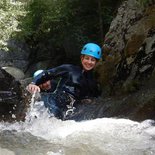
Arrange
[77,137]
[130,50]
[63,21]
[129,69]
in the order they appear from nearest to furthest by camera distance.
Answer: [77,137] → [129,69] → [130,50] → [63,21]

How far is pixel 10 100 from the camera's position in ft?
38.0

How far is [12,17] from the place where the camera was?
53.0 feet

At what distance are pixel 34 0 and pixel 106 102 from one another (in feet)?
50.6

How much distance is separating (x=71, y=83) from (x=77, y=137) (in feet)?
6.03

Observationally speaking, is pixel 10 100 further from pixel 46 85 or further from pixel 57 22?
pixel 57 22

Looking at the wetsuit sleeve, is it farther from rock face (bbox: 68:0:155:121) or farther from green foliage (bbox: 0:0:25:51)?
green foliage (bbox: 0:0:25:51)

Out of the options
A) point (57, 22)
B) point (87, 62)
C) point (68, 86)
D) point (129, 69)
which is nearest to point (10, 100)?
point (129, 69)

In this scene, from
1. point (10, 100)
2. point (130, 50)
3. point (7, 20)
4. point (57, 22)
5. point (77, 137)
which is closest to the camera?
point (77, 137)

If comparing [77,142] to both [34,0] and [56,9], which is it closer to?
[56,9]

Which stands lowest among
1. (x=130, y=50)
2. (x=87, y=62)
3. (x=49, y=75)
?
(x=49, y=75)

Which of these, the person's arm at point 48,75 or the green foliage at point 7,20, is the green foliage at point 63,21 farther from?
the person's arm at point 48,75

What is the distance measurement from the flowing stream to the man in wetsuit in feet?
0.93

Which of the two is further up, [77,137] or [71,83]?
[71,83]

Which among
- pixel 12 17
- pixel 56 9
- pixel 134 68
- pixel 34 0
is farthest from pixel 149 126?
pixel 34 0
